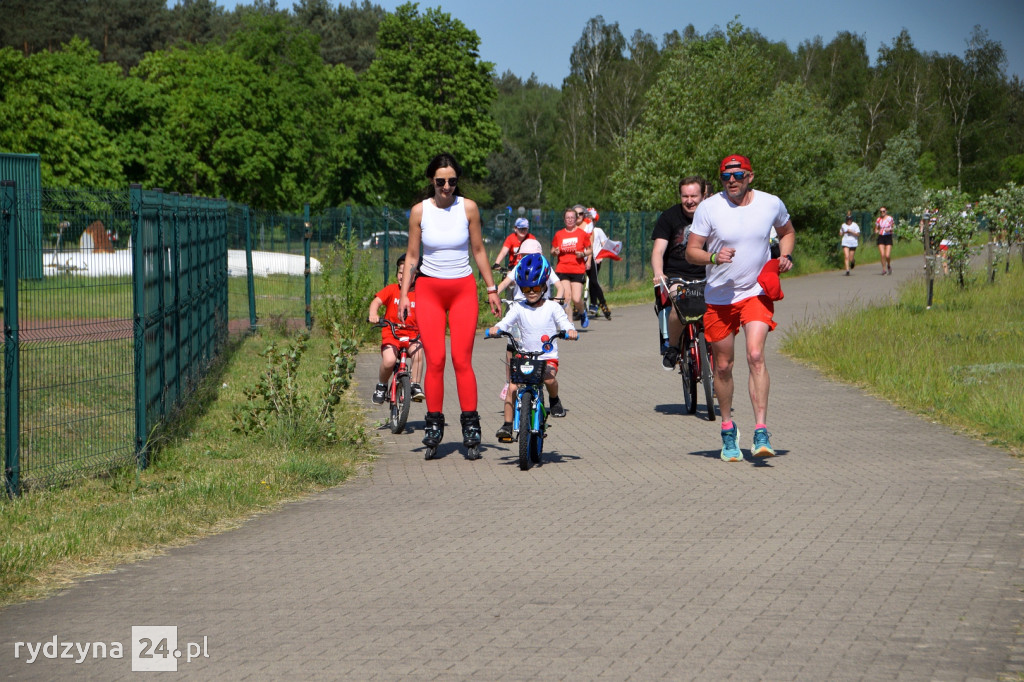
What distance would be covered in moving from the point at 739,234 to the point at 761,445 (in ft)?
4.66

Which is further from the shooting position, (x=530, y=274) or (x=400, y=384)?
(x=400, y=384)

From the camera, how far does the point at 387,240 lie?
75.2 feet

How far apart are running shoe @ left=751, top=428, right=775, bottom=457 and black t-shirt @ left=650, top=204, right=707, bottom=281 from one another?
281cm

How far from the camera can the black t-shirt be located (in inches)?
441

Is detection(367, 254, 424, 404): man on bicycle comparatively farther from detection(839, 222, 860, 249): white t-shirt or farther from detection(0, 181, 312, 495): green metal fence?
detection(839, 222, 860, 249): white t-shirt

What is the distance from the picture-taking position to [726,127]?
38.0 metres

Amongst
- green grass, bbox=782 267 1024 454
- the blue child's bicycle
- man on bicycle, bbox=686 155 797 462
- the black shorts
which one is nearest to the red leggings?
the blue child's bicycle

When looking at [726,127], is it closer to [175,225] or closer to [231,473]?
[175,225]

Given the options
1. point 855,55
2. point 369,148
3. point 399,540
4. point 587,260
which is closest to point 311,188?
point 369,148

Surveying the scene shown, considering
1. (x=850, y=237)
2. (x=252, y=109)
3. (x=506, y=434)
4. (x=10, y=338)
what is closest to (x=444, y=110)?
(x=252, y=109)

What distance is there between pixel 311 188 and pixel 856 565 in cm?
7115

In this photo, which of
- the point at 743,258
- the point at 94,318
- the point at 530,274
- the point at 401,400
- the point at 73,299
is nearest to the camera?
the point at 73,299

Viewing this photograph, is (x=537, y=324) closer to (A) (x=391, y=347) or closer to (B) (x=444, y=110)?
(A) (x=391, y=347)

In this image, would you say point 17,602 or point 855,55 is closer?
point 17,602
